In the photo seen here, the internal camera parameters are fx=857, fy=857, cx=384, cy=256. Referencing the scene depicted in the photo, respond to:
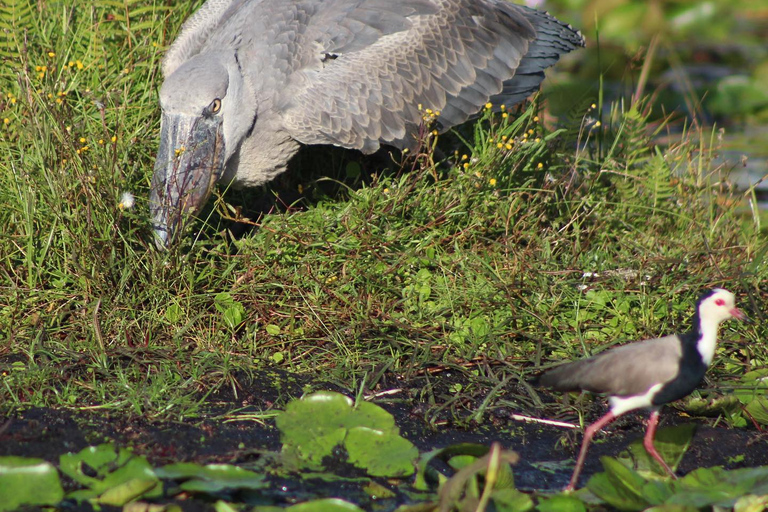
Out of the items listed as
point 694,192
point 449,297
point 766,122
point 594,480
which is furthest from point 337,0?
point 766,122

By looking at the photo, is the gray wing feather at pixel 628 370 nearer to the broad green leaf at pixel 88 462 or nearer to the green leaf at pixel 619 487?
the green leaf at pixel 619 487

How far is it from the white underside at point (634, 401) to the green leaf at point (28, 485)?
1.84m

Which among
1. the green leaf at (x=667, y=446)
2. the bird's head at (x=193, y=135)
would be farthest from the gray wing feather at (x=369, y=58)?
the green leaf at (x=667, y=446)

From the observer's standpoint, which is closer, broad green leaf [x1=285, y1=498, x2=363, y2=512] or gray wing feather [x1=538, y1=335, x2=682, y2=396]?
broad green leaf [x1=285, y1=498, x2=363, y2=512]

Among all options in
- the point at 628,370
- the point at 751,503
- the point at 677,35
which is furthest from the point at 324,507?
the point at 677,35

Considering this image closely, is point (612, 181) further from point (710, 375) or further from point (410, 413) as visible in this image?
point (410, 413)

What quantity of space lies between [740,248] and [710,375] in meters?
1.01

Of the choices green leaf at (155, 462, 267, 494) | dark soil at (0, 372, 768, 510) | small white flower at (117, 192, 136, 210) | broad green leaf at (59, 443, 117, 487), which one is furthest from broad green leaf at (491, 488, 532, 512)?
small white flower at (117, 192, 136, 210)

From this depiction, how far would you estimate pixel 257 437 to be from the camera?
3133 millimetres

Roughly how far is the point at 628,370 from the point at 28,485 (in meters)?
1.95

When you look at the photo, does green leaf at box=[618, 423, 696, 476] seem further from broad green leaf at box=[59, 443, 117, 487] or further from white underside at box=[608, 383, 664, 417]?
broad green leaf at box=[59, 443, 117, 487]

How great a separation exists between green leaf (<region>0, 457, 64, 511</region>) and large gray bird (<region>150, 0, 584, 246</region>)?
57.3 inches

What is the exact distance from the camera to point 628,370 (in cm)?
295

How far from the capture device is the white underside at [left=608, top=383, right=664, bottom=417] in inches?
115
